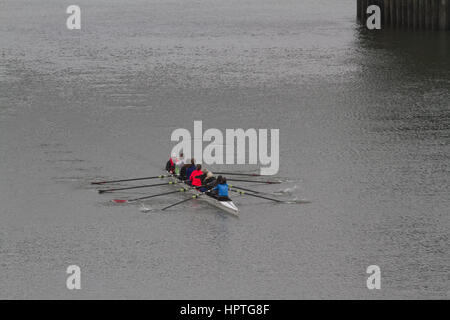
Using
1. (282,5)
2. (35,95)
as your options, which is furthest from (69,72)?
(282,5)

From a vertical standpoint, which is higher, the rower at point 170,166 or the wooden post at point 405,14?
the wooden post at point 405,14

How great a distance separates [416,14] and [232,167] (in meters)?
40.4

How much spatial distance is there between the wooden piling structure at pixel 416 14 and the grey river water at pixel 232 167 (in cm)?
140

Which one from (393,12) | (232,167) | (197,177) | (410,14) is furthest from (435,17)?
(197,177)

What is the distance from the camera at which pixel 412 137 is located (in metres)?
45.7

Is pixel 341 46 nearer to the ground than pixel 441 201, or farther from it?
farther from it

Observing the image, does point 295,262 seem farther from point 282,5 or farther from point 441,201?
point 282,5

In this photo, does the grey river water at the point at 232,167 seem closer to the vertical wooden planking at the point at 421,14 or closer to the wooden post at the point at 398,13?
the vertical wooden planking at the point at 421,14

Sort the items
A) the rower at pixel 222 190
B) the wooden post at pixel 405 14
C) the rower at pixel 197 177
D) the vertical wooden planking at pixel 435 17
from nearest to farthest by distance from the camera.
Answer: the rower at pixel 222 190
the rower at pixel 197 177
the vertical wooden planking at pixel 435 17
the wooden post at pixel 405 14

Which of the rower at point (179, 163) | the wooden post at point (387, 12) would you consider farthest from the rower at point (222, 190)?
the wooden post at point (387, 12)

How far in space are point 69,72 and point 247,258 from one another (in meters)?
37.6

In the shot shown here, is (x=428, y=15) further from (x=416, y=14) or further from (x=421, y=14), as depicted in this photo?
(x=416, y=14)

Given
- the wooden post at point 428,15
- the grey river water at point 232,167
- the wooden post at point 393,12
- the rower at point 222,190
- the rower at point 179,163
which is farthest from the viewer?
the wooden post at point 393,12

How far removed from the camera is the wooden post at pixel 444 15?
74.0m
